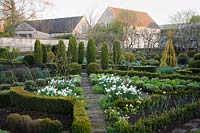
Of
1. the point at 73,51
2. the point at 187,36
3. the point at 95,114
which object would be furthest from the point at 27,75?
the point at 187,36

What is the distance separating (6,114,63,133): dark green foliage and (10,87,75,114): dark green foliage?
1.49 metres

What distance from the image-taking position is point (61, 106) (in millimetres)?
9492

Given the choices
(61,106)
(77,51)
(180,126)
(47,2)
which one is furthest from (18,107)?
(47,2)

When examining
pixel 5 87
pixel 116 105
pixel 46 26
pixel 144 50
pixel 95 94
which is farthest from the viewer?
pixel 46 26

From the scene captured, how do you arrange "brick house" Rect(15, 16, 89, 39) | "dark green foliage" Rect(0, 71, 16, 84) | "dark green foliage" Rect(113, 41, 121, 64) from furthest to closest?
"brick house" Rect(15, 16, 89, 39)
"dark green foliage" Rect(113, 41, 121, 64)
"dark green foliage" Rect(0, 71, 16, 84)

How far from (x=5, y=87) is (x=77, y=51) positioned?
36.6ft

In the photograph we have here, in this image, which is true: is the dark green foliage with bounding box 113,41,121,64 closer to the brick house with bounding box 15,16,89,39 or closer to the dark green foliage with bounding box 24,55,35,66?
the dark green foliage with bounding box 24,55,35,66

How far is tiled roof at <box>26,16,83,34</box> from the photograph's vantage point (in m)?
58.2

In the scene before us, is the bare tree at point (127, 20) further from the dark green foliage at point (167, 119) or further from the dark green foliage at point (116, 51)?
the dark green foliage at point (167, 119)

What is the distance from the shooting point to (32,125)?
25.6 ft

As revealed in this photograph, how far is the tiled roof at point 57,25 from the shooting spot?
58.2 meters

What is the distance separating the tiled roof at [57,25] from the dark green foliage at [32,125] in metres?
49.7

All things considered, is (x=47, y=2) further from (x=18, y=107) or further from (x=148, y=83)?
(x=18, y=107)

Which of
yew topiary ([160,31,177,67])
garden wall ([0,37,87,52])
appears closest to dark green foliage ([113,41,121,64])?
yew topiary ([160,31,177,67])
